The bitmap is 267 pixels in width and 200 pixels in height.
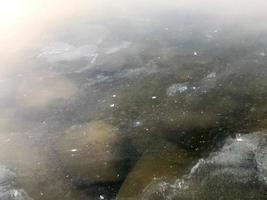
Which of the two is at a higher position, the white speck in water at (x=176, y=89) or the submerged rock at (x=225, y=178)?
the submerged rock at (x=225, y=178)

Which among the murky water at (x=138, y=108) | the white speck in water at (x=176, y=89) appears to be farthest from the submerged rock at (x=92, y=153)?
the white speck in water at (x=176, y=89)

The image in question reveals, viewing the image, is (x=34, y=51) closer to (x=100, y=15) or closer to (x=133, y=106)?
(x=100, y=15)

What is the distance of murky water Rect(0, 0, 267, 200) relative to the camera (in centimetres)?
441

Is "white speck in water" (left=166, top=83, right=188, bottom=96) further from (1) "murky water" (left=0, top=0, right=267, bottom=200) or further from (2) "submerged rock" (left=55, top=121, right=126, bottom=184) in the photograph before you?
(2) "submerged rock" (left=55, top=121, right=126, bottom=184)

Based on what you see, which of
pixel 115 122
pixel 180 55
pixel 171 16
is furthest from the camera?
pixel 171 16

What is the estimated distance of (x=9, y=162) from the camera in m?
4.93

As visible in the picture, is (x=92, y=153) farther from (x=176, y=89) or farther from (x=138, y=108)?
(x=176, y=89)

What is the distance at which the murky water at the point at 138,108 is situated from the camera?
4.41m

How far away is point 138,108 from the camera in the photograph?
5.71m

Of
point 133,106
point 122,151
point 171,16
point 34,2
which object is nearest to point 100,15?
point 171,16

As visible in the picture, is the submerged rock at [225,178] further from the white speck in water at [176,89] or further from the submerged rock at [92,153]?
the white speck in water at [176,89]

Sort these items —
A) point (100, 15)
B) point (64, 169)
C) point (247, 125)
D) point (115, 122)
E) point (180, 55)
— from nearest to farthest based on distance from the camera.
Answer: point (64, 169), point (247, 125), point (115, 122), point (180, 55), point (100, 15)

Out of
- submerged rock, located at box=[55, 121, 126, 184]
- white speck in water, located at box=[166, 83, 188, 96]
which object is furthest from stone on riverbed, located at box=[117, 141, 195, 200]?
white speck in water, located at box=[166, 83, 188, 96]

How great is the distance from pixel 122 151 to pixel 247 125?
5.41 feet
